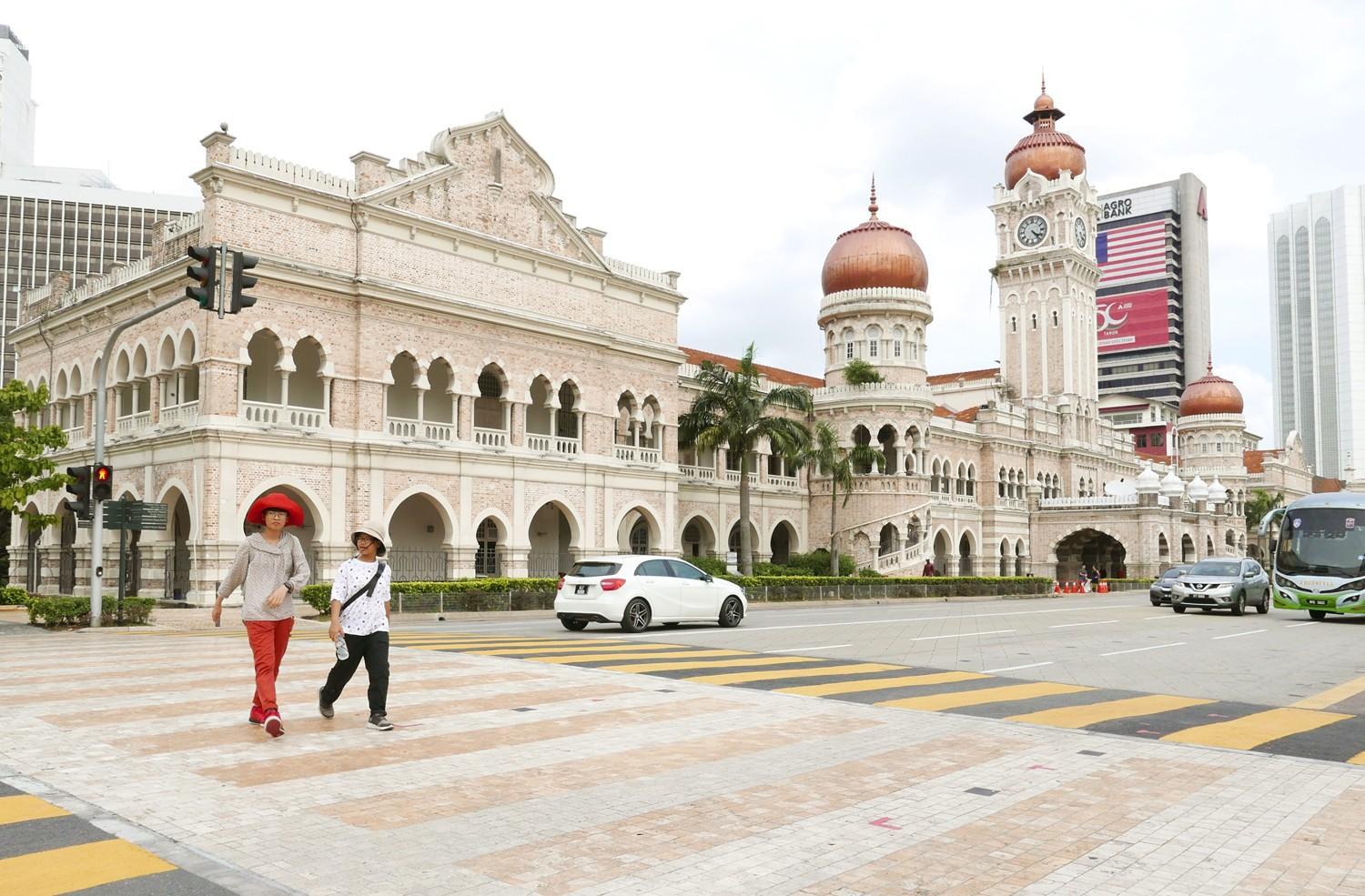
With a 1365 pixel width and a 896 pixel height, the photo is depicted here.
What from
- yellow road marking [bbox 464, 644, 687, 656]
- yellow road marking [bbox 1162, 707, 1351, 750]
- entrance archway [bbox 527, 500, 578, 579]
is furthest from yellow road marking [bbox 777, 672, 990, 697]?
entrance archway [bbox 527, 500, 578, 579]

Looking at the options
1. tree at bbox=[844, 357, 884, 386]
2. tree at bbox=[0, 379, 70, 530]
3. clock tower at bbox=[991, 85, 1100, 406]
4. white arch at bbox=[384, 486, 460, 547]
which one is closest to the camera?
tree at bbox=[0, 379, 70, 530]

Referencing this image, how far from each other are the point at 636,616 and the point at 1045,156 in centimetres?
6511

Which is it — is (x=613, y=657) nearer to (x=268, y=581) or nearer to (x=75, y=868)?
(x=268, y=581)

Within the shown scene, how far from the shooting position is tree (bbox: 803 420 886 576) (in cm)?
4441

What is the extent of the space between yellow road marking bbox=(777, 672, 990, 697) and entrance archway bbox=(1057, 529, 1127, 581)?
58.6 m

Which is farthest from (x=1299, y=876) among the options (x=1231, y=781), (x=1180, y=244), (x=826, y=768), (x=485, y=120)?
(x=1180, y=244)

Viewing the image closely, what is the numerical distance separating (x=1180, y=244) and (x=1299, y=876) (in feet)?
555

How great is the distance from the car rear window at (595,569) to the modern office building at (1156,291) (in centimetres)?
14760

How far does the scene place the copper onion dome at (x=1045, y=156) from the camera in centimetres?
7400

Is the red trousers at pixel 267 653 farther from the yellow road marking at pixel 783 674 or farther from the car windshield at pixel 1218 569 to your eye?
the car windshield at pixel 1218 569

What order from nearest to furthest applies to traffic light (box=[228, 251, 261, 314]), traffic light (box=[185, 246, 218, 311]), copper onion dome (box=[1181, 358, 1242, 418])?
traffic light (box=[228, 251, 261, 314]) < traffic light (box=[185, 246, 218, 311]) < copper onion dome (box=[1181, 358, 1242, 418])

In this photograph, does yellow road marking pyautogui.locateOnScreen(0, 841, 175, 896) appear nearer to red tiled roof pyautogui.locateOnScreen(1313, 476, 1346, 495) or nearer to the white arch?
the white arch

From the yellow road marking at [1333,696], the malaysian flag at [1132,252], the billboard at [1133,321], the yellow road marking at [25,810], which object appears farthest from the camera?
the malaysian flag at [1132,252]

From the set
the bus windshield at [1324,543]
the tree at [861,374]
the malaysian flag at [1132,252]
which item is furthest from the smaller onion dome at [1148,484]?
the malaysian flag at [1132,252]
